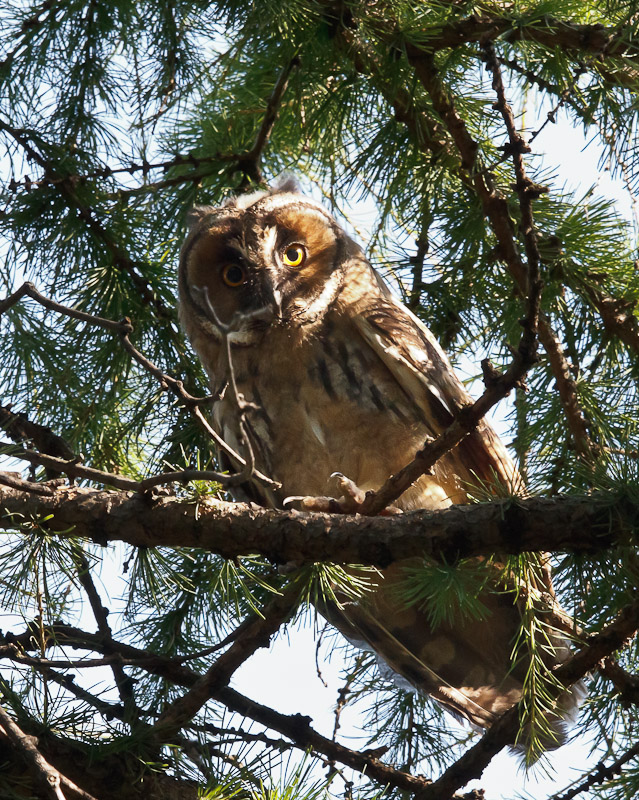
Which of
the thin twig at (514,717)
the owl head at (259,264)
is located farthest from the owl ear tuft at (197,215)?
the thin twig at (514,717)

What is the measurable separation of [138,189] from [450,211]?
101 centimetres

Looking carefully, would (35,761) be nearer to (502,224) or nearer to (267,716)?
(267,716)

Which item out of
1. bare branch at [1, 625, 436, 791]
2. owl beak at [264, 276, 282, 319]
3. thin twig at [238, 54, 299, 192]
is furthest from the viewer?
owl beak at [264, 276, 282, 319]

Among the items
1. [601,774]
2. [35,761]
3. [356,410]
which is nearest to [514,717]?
[601,774]

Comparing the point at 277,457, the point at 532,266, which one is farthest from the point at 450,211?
the point at 532,266

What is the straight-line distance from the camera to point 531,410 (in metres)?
2.75

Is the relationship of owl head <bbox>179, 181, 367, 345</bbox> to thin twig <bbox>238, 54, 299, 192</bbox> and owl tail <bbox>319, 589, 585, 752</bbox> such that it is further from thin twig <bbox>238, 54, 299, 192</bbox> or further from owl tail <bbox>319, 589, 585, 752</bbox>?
owl tail <bbox>319, 589, 585, 752</bbox>

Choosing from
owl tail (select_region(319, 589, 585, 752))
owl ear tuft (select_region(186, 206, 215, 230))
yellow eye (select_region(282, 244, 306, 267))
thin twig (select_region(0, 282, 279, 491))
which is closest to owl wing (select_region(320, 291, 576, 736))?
owl tail (select_region(319, 589, 585, 752))

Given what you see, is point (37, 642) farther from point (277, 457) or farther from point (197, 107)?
point (197, 107)

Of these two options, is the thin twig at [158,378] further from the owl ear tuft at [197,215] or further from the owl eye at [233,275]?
the owl ear tuft at [197,215]

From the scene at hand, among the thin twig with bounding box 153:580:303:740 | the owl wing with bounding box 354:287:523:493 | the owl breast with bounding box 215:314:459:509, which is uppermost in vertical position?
the owl wing with bounding box 354:287:523:493

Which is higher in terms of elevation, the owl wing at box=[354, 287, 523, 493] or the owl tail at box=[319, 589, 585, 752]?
the owl wing at box=[354, 287, 523, 493]

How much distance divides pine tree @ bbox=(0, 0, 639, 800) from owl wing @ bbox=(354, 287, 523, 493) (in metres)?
0.12

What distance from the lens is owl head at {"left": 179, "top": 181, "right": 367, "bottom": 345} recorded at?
3125 millimetres
